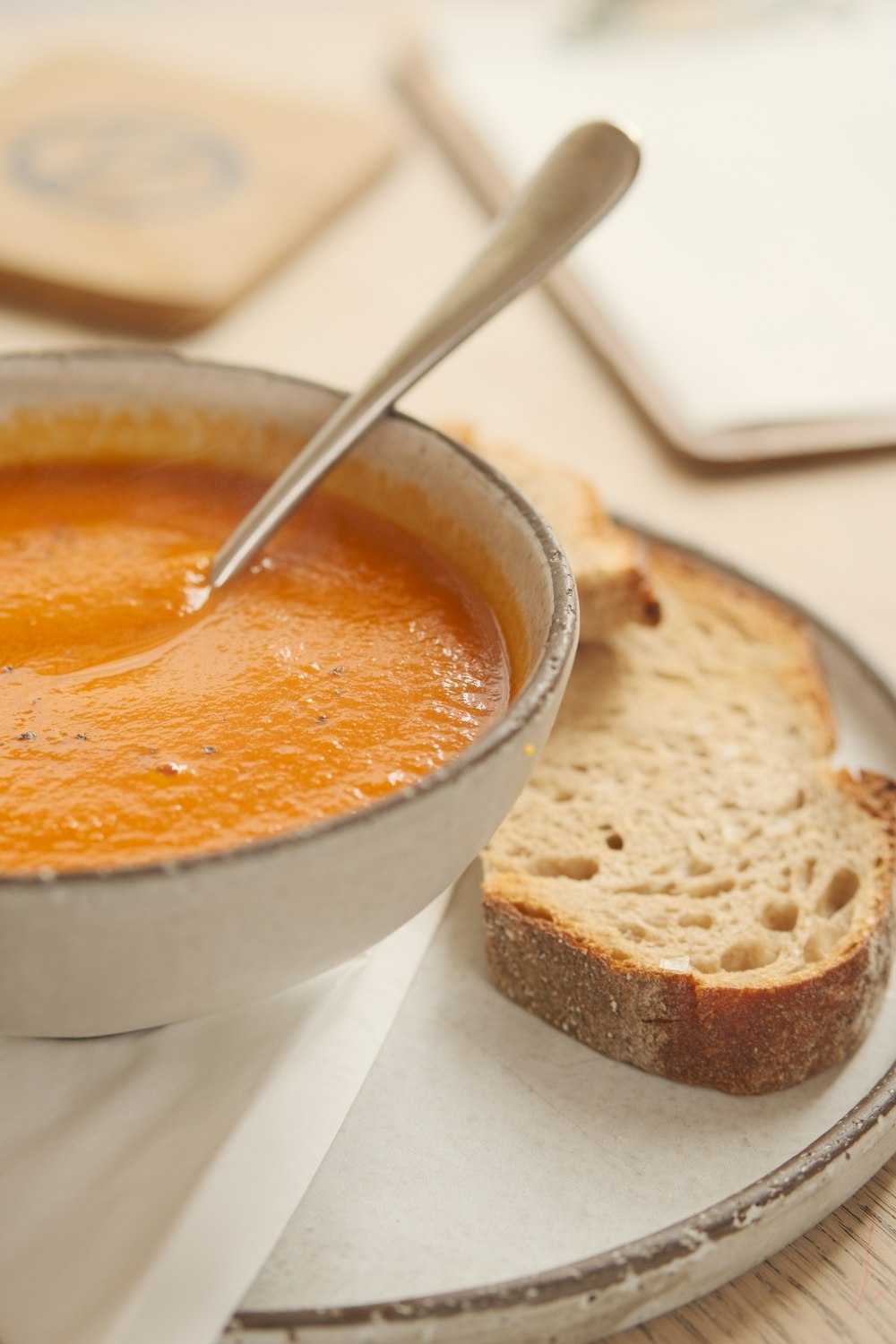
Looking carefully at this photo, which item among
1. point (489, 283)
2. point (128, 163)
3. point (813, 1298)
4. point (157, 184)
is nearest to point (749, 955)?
point (813, 1298)

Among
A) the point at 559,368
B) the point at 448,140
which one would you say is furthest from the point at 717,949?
the point at 448,140

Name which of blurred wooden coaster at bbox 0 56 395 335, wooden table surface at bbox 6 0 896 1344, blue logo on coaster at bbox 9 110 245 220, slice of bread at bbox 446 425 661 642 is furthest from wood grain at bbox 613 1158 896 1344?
blue logo on coaster at bbox 9 110 245 220

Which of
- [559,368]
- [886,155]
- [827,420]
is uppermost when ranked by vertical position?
[886,155]

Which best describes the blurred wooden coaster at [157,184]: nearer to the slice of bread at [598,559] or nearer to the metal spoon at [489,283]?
the slice of bread at [598,559]

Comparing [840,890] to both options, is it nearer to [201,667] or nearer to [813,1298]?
[813,1298]

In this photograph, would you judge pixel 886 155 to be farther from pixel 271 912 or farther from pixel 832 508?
pixel 271 912
